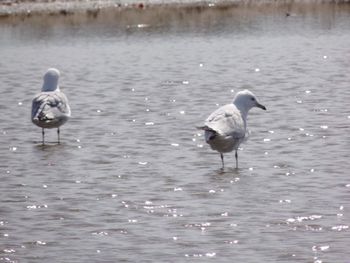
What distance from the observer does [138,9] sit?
151ft

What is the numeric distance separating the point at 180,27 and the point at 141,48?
5.49 m

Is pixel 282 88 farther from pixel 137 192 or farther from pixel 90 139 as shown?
pixel 137 192

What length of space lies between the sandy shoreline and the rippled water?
10.5 m

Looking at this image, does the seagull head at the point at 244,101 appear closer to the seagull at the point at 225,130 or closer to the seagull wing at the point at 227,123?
the seagull at the point at 225,130

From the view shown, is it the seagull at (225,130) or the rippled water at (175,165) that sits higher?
the seagull at (225,130)

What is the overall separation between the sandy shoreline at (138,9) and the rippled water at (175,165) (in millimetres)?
10499

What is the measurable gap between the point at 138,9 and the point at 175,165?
3045 cm

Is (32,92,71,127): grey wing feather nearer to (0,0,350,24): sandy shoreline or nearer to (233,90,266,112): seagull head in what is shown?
(233,90,266,112): seagull head

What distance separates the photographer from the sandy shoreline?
143ft

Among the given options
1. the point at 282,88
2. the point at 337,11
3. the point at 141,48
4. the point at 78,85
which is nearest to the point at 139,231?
the point at 282,88

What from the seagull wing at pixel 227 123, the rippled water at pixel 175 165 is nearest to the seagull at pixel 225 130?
the seagull wing at pixel 227 123

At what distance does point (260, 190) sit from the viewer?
1416 centimetres

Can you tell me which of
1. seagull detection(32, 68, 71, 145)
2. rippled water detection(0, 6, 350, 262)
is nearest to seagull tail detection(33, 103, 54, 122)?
seagull detection(32, 68, 71, 145)

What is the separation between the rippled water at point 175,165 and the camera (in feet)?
38.3
